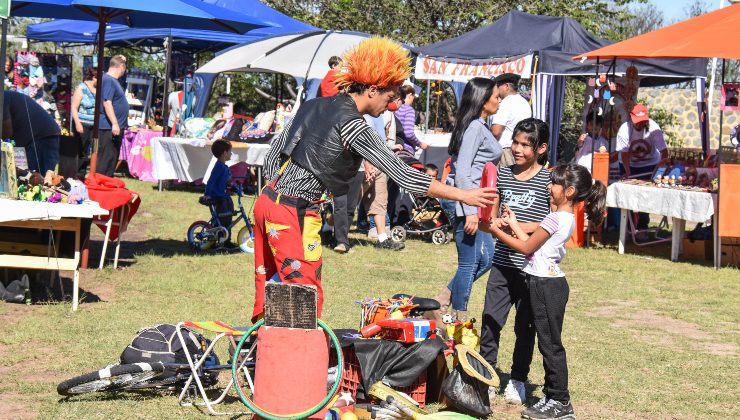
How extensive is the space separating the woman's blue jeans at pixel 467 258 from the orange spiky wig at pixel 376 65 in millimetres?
1872

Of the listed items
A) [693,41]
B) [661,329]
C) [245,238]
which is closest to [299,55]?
[245,238]

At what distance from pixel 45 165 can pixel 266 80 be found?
20.0 metres

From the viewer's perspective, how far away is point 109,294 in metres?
8.79

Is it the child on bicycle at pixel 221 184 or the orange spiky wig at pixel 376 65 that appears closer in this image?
the orange spiky wig at pixel 376 65

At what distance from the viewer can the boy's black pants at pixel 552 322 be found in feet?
18.4

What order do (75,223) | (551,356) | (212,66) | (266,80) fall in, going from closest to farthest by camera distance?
(551,356) < (75,223) < (212,66) < (266,80)

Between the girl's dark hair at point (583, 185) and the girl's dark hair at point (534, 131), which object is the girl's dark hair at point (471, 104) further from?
the girl's dark hair at point (583, 185)

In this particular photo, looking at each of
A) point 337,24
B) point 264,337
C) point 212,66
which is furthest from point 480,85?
point 337,24

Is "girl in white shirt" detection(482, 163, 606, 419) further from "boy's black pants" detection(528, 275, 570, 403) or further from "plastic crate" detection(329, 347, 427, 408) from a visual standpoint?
"plastic crate" detection(329, 347, 427, 408)

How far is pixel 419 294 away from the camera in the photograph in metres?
9.49

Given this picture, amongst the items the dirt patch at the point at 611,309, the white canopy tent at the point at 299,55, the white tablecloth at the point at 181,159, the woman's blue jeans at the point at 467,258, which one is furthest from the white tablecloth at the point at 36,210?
the white tablecloth at the point at 181,159

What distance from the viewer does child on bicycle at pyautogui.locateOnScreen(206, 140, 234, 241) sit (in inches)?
450

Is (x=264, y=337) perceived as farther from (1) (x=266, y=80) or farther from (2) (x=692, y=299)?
(1) (x=266, y=80)

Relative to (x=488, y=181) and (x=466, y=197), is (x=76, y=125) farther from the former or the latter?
(x=466, y=197)
